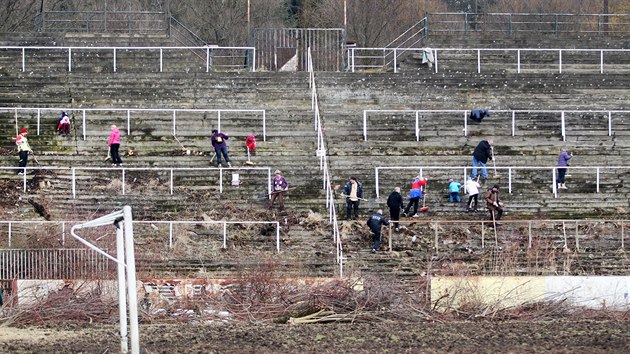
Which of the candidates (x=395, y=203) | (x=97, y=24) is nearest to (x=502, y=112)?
(x=395, y=203)

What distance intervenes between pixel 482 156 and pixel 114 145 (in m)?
9.88

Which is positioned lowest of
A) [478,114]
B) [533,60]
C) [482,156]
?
[482,156]

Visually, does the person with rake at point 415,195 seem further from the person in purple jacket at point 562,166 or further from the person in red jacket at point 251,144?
the person in red jacket at point 251,144

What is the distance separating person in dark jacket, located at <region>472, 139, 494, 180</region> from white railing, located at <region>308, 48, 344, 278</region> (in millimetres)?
3941

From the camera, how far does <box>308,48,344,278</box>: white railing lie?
103 ft

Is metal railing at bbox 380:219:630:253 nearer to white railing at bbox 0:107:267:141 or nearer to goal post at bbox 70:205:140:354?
white railing at bbox 0:107:267:141

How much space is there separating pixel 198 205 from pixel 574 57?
17.5 m

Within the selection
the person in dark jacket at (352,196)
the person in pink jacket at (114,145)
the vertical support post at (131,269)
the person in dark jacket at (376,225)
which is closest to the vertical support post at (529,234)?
the person in dark jacket at (376,225)

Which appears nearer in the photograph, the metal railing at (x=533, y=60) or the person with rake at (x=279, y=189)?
the person with rake at (x=279, y=189)

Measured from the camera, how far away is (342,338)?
23.0 m

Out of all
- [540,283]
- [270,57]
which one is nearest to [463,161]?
[540,283]

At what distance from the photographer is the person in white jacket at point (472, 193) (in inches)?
1334

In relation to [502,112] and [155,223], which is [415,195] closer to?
[155,223]

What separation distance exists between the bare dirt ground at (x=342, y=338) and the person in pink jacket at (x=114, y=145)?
458 inches
